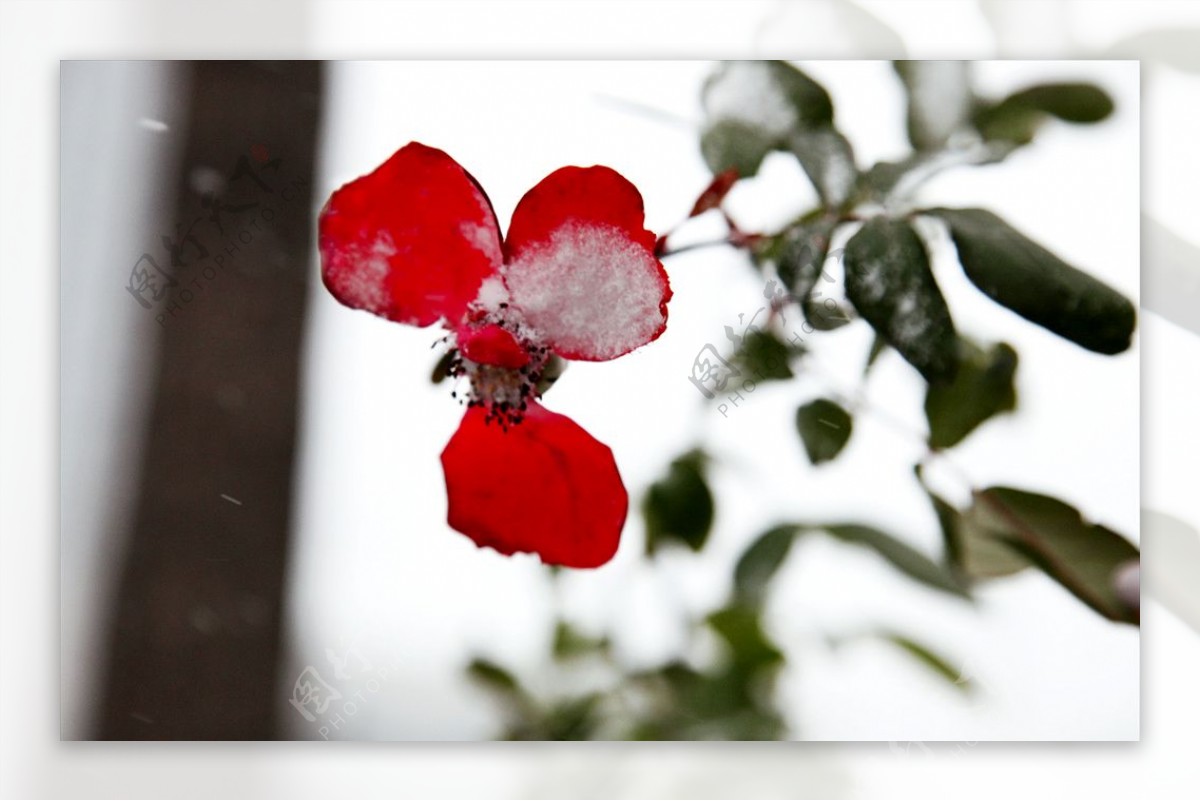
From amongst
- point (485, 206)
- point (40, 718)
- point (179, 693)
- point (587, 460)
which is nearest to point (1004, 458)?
point (587, 460)

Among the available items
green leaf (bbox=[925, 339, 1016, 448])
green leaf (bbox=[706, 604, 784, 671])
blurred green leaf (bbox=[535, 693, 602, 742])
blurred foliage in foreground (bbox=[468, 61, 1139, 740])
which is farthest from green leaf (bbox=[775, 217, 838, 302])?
blurred green leaf (bbox=[535, 693, 602, 742])

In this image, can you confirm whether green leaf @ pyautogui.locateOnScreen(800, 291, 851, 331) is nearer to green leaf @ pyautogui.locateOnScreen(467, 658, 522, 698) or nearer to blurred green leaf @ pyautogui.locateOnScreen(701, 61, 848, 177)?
blurred green leaf @ pyautogui.locateOnScreen(701, 61, 848, 177)

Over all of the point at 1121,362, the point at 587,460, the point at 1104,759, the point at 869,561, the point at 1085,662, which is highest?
the point at 1121,362

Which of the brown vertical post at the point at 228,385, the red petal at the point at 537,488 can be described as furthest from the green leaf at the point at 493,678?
the brown vertical post at the point at 228,385

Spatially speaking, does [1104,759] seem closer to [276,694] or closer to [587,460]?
[587,460]

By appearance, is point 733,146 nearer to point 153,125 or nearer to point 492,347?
point 492,347

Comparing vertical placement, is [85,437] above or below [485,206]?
below
